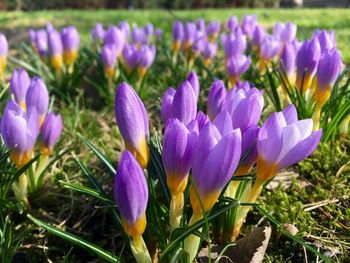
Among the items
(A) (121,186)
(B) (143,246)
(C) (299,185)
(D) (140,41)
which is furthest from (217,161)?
(D) (140,41)

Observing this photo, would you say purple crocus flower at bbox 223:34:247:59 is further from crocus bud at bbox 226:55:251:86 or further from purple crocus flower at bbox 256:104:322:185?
purple crocus flower at bbox 256:104:322:185

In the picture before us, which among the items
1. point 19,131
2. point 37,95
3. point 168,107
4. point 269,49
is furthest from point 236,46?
point 19,131

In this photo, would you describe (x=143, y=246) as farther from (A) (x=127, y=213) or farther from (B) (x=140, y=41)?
(B) (x=140, y=41)

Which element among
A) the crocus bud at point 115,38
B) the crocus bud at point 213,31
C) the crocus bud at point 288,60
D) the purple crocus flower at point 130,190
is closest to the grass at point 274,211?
the purple crocus flower at point 130,190

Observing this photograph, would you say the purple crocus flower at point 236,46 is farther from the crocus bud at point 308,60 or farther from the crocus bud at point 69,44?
the crocus bud at point 69,44

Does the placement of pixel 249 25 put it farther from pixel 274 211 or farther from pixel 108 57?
pixel 274 211
